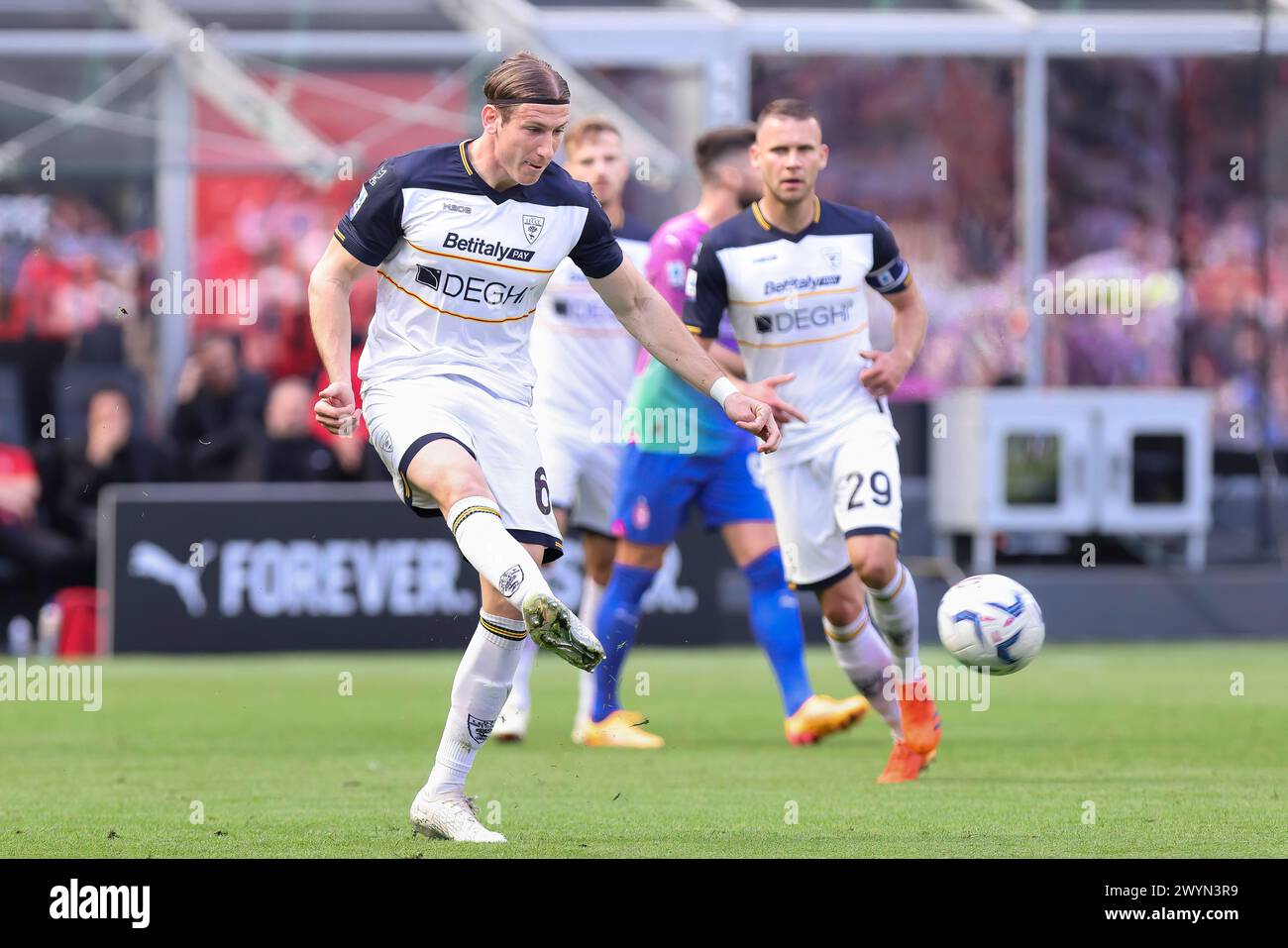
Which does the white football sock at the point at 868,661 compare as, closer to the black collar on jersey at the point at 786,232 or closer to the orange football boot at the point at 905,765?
the orange football boot at the point at 905,765

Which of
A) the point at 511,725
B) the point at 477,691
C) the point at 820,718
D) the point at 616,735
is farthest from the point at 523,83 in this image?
the point at 511,725

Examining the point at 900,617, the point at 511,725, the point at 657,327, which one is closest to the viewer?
the point at 657,327

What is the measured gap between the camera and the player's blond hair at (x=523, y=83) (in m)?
6.47

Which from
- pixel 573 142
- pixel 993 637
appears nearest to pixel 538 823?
pixel 993 637

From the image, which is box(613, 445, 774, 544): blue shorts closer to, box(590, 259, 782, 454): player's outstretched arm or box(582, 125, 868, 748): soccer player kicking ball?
box(582, 125, 868, 748): soccer player kicking ball

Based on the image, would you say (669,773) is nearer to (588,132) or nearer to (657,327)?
(657,327)

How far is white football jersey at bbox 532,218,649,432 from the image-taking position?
1031 cm

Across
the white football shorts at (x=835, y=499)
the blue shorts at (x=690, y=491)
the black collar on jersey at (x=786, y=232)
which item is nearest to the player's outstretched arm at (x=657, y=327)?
the white football shorts at (x=835, y=499)

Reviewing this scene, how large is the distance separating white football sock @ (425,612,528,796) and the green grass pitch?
26 cm

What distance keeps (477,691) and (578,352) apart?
13.1 ft

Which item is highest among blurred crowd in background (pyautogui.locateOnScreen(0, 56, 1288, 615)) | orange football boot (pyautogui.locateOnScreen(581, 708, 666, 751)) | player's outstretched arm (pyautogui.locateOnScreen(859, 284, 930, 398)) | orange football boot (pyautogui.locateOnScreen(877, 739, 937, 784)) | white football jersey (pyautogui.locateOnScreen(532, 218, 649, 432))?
blurred crowd in background (pyautogui.locateOnScreen(0, 56, 1288, 615))

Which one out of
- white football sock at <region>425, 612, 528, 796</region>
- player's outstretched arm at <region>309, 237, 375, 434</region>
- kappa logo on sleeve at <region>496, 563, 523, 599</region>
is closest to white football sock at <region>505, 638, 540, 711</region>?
white football sock at <region>425, 612, 528, 796</region>

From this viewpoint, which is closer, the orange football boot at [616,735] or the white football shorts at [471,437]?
the white football shorts at [471,437]

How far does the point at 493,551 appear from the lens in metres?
6.15
